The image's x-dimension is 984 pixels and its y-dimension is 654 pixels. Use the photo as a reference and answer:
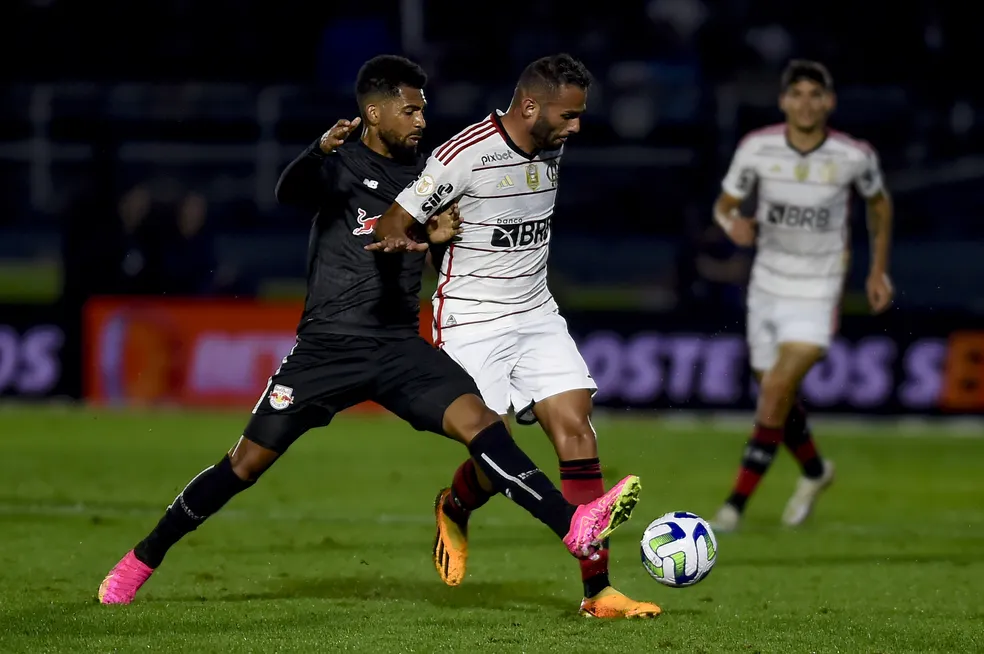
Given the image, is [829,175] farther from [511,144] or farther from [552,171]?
[511,144]

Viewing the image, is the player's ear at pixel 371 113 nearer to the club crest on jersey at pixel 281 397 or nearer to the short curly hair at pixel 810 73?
the club crest on jersey at pixel 281 397

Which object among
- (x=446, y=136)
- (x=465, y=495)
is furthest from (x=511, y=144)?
(x=446, y=136)

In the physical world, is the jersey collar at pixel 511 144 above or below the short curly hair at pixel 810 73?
below

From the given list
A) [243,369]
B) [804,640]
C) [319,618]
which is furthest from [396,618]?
[243,369]

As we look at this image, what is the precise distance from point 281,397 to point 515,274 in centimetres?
110

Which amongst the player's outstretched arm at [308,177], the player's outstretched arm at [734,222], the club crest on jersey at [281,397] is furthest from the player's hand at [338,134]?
the player's outstretched arm at [734,222]

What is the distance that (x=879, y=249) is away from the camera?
914 centimetres

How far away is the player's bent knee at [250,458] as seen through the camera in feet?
20.1

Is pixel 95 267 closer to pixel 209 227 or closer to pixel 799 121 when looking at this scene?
pixel 209 227

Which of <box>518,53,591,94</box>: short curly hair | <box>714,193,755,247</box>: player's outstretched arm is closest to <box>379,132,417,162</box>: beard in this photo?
<box>518,53,591,94</box>: short curly hair

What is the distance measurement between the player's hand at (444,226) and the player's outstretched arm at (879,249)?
3681mm

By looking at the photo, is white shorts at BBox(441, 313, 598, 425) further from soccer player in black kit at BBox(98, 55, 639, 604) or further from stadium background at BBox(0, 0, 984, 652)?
stadium background at BBox(0, 0, 984, 652)

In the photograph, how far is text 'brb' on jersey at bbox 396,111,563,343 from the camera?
6.14 m

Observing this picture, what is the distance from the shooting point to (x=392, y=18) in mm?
18938
